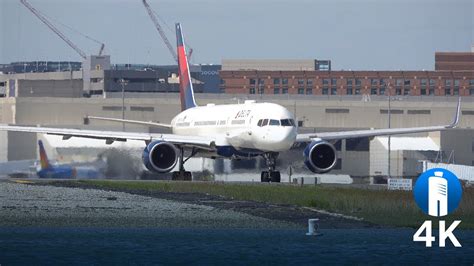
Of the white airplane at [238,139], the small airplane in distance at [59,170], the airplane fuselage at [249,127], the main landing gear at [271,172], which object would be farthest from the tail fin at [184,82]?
the main landing gear at [271,172]

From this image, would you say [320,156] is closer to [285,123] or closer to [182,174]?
[285,123]

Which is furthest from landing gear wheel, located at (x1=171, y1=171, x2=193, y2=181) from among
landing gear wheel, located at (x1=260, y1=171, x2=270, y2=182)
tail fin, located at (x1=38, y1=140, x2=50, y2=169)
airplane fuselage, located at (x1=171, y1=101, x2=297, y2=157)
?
tail fin, located at (x1=38, y1=140, x2=50, y2=169)

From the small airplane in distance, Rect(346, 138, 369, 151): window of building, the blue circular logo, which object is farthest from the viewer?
Rect(346, 138, 369, 151): window of building

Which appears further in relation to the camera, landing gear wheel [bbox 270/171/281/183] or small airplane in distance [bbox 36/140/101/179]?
small airplane in distance [bbox 36/140/101/179]

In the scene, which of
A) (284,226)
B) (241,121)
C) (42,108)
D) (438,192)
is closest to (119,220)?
(284,226)

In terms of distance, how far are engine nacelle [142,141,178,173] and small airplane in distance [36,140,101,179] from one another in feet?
28.6

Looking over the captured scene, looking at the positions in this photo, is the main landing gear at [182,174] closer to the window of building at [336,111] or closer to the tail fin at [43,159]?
the tail fin at [43,159]

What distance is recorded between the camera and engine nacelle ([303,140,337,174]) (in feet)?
300

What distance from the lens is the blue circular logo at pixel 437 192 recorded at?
62219mm

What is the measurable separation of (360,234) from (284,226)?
352cm

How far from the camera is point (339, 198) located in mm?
73562

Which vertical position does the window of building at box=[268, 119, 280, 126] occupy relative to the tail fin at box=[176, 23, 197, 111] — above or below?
below

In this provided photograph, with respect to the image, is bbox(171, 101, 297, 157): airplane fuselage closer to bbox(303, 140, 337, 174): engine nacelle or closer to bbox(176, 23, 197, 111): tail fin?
bbox(303, 140, 337, 174): engine nacelle

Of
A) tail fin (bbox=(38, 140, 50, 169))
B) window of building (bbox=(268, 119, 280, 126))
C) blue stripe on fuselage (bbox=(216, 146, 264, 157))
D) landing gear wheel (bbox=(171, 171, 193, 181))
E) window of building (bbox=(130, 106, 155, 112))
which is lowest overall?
landing gear wheel (bbox=(171, 171, 193, 181))
